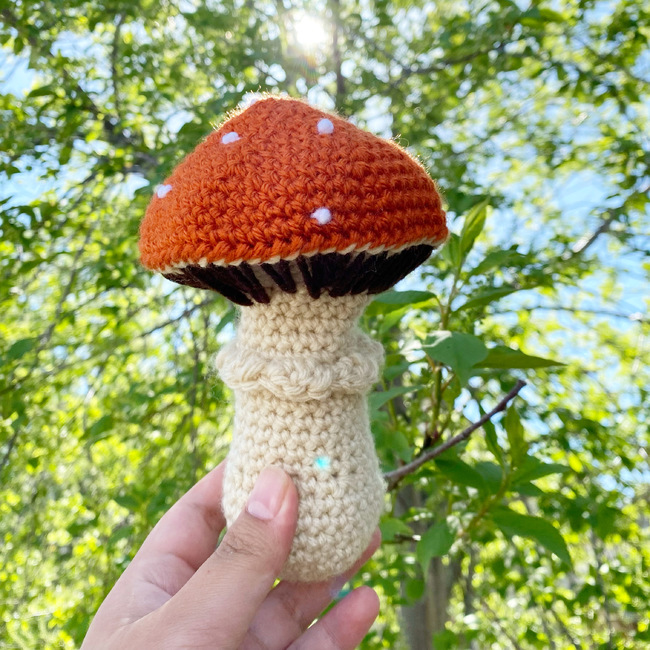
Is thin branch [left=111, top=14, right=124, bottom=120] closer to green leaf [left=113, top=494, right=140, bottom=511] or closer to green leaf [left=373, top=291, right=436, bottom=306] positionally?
green leaf [left=113, top=494, right=140, bottom=511]

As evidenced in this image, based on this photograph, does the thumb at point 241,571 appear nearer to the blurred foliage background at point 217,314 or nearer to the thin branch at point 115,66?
the blurred foliage background at point 217,314

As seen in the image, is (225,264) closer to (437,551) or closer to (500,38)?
(437,551)

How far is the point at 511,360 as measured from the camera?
708 mm

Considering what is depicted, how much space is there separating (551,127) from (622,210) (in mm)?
879

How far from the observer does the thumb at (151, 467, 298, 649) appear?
0.53 metres

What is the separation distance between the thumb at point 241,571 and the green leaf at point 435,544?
30 centimetres

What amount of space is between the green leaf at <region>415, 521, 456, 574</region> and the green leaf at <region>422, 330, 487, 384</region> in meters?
0.30

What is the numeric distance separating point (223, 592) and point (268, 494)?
106 mm

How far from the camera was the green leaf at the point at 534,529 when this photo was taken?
29.4 inches

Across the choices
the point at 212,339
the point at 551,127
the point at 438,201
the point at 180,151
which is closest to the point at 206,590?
the point at 438,201

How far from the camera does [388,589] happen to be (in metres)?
1.39

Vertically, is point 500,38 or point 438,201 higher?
point 500,38

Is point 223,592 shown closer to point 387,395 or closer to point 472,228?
point 387,395

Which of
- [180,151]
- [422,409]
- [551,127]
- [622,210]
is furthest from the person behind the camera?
[551,127]
